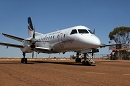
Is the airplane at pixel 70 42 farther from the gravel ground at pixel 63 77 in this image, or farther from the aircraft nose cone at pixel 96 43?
the gravel ground at pixel 63 77

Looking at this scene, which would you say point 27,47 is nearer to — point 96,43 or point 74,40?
point 74,40

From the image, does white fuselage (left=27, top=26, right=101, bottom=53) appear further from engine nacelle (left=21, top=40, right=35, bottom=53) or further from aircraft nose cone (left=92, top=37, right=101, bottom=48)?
engine nacelle (left=21, top=40, right=35, bottom=53)

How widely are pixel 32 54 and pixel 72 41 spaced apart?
657 centimetres

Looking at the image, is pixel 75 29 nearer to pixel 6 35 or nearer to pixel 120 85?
pixel 6 35

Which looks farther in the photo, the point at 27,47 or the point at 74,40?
the point at 27,47

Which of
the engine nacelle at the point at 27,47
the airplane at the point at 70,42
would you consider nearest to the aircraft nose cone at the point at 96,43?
the airplane at the point at 70,42

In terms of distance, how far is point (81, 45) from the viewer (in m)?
16.9

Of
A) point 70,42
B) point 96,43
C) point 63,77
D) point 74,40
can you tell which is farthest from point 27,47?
point 63,77

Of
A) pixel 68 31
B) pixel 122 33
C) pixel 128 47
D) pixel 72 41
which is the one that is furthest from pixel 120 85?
pixel 122 33

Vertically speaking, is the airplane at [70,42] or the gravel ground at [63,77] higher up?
the airplane at [70,42]

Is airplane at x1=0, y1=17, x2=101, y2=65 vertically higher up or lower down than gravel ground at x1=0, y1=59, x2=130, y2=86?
higher up

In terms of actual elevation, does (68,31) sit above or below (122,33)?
below

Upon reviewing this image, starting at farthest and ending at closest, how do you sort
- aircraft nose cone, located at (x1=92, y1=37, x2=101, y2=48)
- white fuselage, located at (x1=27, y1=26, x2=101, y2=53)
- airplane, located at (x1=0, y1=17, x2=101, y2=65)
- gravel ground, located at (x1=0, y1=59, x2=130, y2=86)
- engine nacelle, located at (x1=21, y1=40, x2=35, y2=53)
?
engine nacelle, located at (x1=21, y1=40, x2=35, y2=53)
airplane, located at (x1=0, y1=17, x2=101, y2=65)
white fuselage, located at (x1=27, y1=26, x2=101, y2=53)
aircraft nose cone, located at (x1=92, y1=37, x2=101, y2=48)
gravel ground, located at (x1=0, y1=59, x2=130, y2=86)

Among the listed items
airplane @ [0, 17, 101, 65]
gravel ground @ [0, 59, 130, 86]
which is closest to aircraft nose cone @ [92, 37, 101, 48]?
airplane @ [0, 17, 101, 65]
